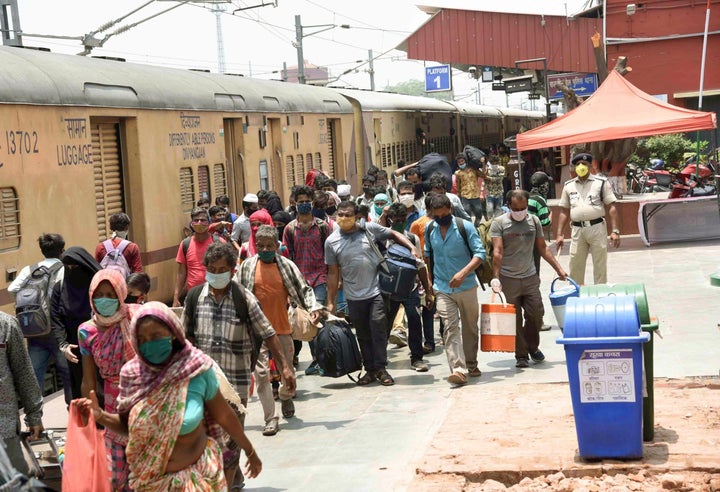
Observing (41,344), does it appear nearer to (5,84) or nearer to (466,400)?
(5,84)

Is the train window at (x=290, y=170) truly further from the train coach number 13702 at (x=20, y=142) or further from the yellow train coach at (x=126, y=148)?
the train coach number 13702 at (x=20, y=142)

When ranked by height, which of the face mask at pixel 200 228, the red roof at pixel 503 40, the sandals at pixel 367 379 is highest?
the red roof at pixel 503 40

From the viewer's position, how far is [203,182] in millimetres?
15773

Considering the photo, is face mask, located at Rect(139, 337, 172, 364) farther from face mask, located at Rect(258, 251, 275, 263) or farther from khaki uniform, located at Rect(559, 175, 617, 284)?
khaki uniform, located at Rect(559, 175, 617, 284)

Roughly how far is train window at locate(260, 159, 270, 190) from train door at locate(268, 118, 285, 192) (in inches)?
13.2

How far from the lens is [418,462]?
24.5 feet

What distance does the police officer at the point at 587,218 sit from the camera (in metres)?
12.5

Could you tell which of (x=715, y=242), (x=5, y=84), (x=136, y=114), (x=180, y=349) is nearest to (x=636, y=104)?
(x=715, y=242)

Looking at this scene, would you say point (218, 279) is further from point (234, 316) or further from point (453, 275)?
point (453, 275)

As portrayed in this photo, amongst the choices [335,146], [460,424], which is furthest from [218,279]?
[335,146]

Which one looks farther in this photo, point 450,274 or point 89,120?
point 89,120

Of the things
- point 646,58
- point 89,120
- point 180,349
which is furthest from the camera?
point 646,58

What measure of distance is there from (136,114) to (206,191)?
2.87 metres

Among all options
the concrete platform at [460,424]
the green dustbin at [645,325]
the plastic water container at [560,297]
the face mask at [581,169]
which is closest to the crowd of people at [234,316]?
the face mask at [581,169]
